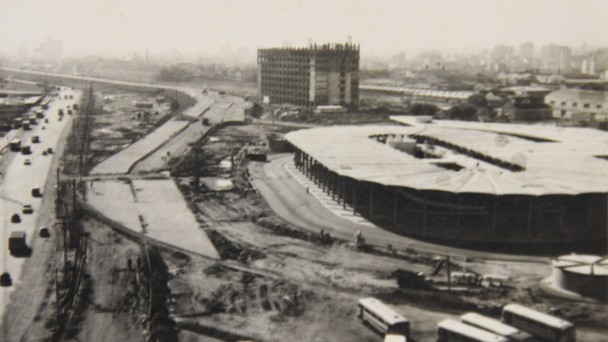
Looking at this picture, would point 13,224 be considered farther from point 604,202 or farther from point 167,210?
point 604,202

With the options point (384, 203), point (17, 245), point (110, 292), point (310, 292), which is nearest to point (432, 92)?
point (384, 203)

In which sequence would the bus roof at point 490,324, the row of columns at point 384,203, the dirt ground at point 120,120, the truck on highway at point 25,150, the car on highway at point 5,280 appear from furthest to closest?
1. the dirt ground at point 120,120
2. the truck on highway at point 25,150
3. the row of columns at point 384,203
4. the car on highway at point 5,280
5. the bus roof at point 490,324

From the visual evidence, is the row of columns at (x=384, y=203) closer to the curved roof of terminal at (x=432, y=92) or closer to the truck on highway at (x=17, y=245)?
the truck on highway at (x=17, y=245)

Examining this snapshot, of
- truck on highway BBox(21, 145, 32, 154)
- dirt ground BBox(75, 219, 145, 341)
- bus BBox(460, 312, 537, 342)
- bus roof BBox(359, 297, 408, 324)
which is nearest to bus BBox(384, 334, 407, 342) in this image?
bus roof BBox(359, 297, 408, 324)

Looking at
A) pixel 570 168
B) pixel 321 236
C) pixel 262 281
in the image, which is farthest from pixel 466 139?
pixel 262 281

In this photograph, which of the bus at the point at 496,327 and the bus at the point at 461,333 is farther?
the bus at the point at 496,327

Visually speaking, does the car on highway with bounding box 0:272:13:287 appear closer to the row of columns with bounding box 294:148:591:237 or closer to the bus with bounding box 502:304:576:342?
the row of columns with bounding box 294:148:591:237

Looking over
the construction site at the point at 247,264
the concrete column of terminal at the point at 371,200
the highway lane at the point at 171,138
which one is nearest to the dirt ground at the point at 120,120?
the highway lane at the point at 171,138
